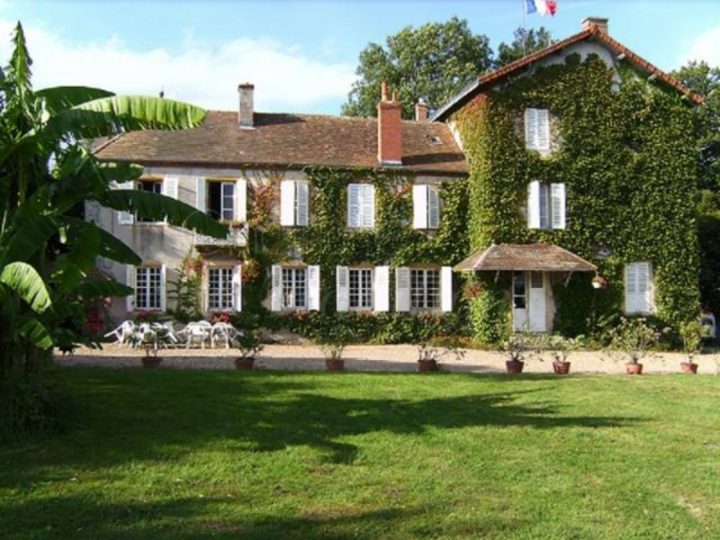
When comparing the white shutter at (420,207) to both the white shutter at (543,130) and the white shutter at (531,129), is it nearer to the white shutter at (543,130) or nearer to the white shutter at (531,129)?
the white shutter at (531,129)

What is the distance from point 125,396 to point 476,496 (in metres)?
5.66

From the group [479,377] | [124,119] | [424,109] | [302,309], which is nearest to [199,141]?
[302,309]

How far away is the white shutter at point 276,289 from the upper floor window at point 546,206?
25.8ft

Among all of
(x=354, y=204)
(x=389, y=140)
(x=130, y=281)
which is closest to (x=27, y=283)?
(x=130, y=281)

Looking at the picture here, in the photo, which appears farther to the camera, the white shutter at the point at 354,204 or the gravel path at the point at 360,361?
the white shutter at the point at 354,204

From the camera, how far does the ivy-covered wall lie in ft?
73.3

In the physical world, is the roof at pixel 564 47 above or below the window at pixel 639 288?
above

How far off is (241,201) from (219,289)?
274 cm

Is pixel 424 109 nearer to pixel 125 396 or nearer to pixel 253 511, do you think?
pixel 125 396

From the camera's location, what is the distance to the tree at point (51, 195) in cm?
739

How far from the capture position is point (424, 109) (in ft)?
92.7

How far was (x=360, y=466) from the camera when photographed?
693 cm

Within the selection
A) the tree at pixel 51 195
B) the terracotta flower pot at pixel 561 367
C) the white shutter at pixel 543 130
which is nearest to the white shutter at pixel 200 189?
the white shutter at pixel 543 130

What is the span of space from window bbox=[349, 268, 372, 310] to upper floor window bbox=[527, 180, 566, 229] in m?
5.30
